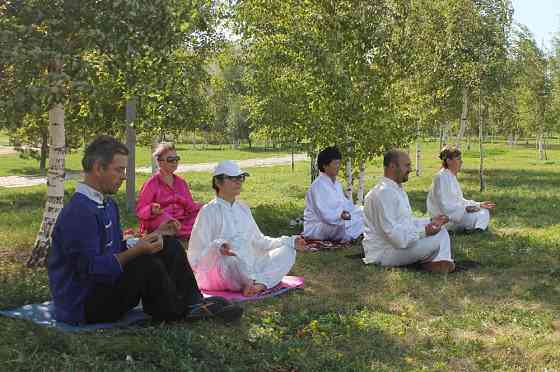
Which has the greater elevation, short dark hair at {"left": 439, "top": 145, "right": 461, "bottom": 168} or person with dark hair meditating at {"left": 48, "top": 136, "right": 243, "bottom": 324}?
short dark hair at {"left": 439, "top": 145, "right": 461, "bottom": 168}

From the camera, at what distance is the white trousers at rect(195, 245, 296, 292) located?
311 inches

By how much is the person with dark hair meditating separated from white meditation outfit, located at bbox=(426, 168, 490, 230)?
7.63 metres

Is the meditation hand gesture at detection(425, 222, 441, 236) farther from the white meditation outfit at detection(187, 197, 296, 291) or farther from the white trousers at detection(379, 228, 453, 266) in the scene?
the white meditation outfit at detection(187, 197, 296, 291)

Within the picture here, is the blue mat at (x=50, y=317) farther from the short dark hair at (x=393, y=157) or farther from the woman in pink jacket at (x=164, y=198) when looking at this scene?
the short dark hair at (x=393, y=157)

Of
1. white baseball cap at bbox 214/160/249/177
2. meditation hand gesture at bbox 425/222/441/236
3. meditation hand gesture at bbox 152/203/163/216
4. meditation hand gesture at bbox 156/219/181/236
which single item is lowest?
meditation hand gesture at bbox 425/222/441/236

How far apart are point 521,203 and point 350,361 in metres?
13.8

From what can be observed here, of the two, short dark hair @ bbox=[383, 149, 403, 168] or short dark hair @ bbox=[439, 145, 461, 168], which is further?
short dark hair @ bbox=[439, 145, 461, 168]

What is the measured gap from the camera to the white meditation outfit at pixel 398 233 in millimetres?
9258

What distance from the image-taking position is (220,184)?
8.11 metres

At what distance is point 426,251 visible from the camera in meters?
9.31

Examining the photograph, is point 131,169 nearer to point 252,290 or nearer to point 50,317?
point 252,290

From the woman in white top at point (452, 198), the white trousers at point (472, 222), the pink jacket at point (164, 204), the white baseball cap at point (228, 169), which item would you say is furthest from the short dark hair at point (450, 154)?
the white baseball cap at point (228, 169)

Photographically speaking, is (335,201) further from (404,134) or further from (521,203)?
(521,203)

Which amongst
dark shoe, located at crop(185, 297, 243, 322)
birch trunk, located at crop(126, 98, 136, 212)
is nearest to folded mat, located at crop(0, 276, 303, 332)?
dark shoe, located at crop(185, 297, 243, 322)
